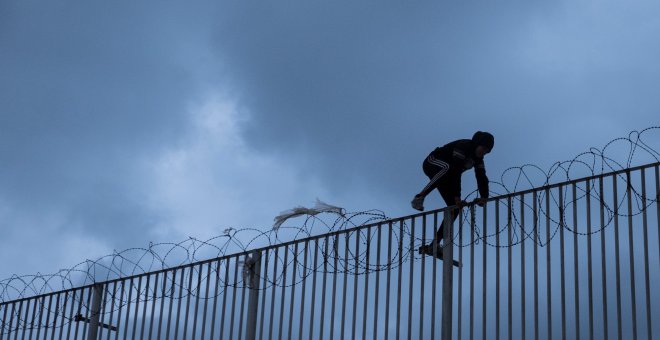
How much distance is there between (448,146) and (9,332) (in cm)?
721

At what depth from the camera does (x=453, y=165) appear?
38.0 ft

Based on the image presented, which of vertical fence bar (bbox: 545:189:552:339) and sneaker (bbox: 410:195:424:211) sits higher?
sneaker (bbox: 410:195:424:211)

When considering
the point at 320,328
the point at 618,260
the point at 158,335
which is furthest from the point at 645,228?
the point at 158,335

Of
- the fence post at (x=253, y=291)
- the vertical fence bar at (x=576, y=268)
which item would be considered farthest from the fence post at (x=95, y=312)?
the vertical fence bar at (x=576, y=268)

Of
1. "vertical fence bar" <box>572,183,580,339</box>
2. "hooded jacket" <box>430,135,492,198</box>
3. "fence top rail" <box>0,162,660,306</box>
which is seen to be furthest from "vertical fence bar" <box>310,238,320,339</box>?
"vertical fence bar" <box>572,183,580,339</box>

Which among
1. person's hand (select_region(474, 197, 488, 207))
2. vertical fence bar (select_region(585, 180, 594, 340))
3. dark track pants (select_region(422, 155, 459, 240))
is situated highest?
dark track pants (select_region(422, 155, 459, 240))

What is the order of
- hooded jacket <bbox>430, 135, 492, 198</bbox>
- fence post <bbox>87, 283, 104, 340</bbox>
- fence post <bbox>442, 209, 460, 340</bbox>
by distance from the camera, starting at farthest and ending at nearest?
1. fence post <bbox>87, 283, 104, 340</bbox>
2. hooded jacket <bbox>430, 135, 492, 198</bbox>
3. fence post <bbox>442, 209, 460, 340</bbox>

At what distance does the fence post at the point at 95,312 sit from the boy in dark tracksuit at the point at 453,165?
4968 millimetres

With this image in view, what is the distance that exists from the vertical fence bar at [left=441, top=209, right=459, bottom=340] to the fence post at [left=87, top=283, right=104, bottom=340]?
5.50 metres

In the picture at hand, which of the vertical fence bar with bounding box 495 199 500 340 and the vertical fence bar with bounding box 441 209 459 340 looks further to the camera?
the vertical fence bar with bounding box 441 209 459 340

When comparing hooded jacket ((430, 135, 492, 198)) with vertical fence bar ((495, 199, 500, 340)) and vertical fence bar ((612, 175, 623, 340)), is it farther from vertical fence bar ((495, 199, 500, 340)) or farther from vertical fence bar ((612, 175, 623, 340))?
vertical fence bar ((612, 175, 623, 340))

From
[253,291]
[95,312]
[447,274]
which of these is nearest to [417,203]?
[447,274]

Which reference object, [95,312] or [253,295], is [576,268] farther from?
[95,312]

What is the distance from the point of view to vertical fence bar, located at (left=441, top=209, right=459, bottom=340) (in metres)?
10.3
